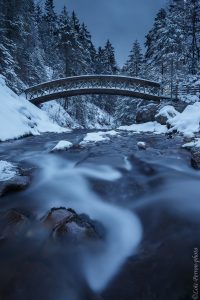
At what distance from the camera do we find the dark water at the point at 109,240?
3.16 meters

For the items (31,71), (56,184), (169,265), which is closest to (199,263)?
(169,265)

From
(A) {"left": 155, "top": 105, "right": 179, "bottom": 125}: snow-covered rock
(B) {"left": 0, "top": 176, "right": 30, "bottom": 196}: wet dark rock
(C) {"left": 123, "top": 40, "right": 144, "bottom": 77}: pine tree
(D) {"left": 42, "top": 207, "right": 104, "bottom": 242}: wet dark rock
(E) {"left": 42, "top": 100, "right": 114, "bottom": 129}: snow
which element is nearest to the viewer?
(D) {"left": 42, "top": 207, "right": 104, "bottom": 242}: wet dark rock

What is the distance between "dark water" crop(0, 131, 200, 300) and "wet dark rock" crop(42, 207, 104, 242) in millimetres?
88

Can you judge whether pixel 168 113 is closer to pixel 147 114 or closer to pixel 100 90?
pixel 147 114

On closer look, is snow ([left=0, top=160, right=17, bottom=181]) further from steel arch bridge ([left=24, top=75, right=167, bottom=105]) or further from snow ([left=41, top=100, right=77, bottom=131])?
steel arch bridge ([left=24, top=75, right=167, bottom=105])

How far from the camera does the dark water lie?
316 cm

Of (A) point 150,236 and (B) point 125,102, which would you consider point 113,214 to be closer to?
(A) point 150,236

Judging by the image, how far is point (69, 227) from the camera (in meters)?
4.04

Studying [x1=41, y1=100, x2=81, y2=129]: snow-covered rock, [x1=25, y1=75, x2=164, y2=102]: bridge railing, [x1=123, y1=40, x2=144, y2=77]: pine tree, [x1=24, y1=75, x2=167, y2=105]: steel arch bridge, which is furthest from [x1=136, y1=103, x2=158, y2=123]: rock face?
[x1=123, y1=40, x2=144, y2=77]: pine tree

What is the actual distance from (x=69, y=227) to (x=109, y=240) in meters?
0.67

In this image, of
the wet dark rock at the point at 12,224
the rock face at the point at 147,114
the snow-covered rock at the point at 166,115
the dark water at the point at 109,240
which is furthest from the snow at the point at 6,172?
the rock face at the point at 147,114

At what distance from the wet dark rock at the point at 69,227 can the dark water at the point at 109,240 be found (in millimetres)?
88

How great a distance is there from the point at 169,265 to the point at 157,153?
23.1ft

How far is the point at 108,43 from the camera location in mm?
60000
